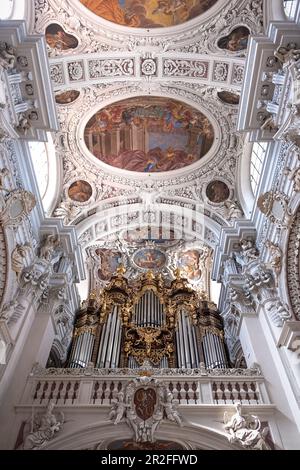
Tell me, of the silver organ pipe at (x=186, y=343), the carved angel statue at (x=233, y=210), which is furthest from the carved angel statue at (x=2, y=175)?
the carved angel statue at (x=233, y=210)

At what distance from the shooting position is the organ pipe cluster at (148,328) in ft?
37.6

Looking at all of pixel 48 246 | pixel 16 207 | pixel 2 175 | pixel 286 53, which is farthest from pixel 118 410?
pixel 286 53

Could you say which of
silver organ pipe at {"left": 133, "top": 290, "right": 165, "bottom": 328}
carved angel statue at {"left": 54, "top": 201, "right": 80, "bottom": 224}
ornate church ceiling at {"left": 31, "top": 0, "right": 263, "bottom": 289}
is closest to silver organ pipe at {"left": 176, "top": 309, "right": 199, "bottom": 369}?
silver organ pipe at {"left": 133, "top": 290, "right": 165, "bottom": 328}

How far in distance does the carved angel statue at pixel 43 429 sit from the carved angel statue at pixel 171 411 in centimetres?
221

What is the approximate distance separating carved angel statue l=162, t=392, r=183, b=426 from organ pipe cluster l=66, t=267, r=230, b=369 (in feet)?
8.21

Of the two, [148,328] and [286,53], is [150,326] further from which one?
[286,53]

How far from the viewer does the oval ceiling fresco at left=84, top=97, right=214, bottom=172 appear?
1412 cm

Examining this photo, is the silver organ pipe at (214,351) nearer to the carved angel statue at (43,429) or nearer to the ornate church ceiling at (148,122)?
the ornate church ceiling at (148,122)

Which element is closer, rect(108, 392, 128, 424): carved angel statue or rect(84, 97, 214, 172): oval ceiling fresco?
rect(108, 392, 128, 424): carved angel statue

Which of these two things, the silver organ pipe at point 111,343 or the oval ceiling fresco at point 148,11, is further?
the oval ceiling fresco at point 148,11

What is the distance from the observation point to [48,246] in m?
11.9

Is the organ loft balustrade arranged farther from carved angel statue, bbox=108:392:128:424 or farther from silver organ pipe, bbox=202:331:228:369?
carved angel statue, bbox=108:392:128:424

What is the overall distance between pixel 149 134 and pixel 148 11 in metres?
4.24
